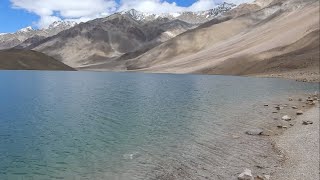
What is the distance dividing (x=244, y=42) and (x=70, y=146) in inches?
6833

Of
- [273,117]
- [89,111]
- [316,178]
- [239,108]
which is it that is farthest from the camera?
[239,108]

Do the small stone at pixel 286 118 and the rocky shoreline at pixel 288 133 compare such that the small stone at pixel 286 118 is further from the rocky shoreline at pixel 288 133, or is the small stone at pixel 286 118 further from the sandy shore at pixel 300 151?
the sandy shore at pixel 300 151

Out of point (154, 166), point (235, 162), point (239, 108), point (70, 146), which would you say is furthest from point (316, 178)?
point (239, 108)

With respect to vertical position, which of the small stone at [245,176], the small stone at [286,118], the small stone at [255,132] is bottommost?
the small stone at [286,118]

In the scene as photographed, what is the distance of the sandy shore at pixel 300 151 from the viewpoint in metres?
21.7

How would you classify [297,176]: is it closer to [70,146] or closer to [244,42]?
[70,146]

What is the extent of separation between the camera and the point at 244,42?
19350 centimetres

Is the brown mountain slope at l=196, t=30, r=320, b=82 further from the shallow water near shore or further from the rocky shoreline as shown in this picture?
the shallow water near shore

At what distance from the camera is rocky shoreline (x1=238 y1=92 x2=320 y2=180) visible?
21.9 metres

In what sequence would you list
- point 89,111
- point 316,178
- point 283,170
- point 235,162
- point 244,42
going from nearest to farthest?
point 316,178 < point 283,170 < point 235,162 < point 89,111 < point 244,42

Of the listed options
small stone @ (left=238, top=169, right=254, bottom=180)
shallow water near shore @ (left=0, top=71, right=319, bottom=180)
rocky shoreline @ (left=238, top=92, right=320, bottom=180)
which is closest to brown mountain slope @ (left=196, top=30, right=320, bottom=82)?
rocky shoreline @ (left=238, top=92, right=320, bottom=180)

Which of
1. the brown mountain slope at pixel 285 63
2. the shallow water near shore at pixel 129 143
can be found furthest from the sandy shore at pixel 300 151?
the brown mountain slope at pixel 285 63

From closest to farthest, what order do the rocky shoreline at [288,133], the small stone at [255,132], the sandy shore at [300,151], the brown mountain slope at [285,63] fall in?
1. the sandy shore at [300,151]
2. the rocky shoreline at [288,133]
3. the small stone at [255,132]
4. the brown mountain slope at [285,63]

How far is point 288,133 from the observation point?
108 feet
